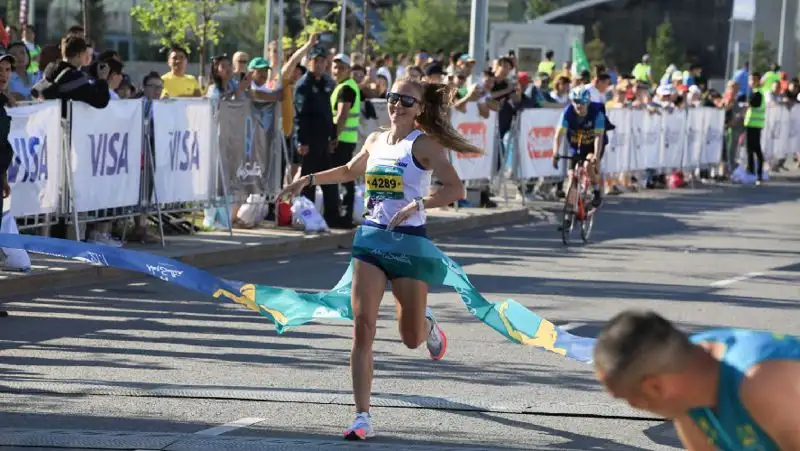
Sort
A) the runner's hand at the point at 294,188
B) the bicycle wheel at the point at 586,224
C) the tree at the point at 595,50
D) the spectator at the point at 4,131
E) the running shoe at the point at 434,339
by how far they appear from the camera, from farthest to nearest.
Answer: the tree at the point at 595,50, the bicycle wheel at the point at 586,224, the spectator at the point at 4,131, the running shoe at the point at 434,339, the runner's hand at the point at 294,188

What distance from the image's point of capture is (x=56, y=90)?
47.2 ft

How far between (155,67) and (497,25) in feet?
40.8

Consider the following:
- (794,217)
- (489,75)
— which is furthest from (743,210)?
(489,75)

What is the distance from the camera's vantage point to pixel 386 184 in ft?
27.0

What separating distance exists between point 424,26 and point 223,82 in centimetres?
4911

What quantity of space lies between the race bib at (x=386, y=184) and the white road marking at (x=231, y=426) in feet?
4.32

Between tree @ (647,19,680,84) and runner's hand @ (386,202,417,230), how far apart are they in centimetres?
6231

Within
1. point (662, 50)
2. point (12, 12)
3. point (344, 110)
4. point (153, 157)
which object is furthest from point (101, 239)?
point (662, 50)

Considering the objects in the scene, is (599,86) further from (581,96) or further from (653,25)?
(653,25)

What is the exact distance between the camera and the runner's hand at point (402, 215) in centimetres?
804

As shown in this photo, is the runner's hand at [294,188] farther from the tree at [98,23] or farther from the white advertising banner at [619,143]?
the tree at [98,23]

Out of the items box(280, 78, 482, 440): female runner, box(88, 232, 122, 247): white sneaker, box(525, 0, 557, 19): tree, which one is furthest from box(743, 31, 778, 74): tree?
box(280, 78, 482, 440): female runner

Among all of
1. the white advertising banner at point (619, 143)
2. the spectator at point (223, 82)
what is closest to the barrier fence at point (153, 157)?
the spectator at point (223, 82)

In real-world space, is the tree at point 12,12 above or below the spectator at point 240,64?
above
